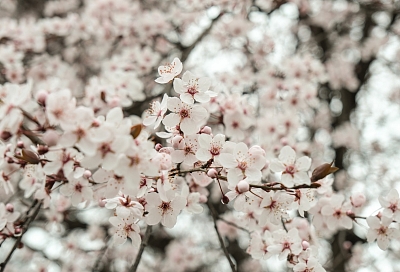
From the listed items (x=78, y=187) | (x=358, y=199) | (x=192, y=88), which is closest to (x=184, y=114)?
(x=192, y=88)

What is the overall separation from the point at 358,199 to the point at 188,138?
0.81m

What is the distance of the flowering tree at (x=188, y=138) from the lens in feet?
3.87

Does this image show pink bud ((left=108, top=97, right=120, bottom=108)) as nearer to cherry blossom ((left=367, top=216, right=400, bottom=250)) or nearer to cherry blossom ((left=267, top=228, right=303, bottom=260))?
cherry blossom ((left=267, top=228, right=303, bottom=260))

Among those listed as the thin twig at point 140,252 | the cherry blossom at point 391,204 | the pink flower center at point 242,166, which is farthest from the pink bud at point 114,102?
the cherry blossom at point 391,204

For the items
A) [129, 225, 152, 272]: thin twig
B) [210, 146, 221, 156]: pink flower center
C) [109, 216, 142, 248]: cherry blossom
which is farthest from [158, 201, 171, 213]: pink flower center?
[129, 225, 152, 272]: thin twig

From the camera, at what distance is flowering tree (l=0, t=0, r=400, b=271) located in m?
1.18

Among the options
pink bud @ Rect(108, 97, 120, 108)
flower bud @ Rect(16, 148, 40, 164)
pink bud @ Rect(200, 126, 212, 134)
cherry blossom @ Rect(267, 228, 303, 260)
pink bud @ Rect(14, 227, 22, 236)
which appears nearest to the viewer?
flower bud @ Rect(16, 148, 40, 164)

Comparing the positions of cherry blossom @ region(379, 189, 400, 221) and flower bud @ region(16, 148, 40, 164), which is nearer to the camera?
flower bud @ region(16, 148, 40, 164)

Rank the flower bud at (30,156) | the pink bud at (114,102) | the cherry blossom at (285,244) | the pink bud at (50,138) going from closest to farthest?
the pink bud at (50,138)
the flower bud at (30,156)
the cherry blossom at (285,244)
the pink bud at (114,102)

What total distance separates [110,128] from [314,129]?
15.0ft

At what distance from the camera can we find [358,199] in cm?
166

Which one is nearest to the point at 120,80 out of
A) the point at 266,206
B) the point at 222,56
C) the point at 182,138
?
the point at 182,138

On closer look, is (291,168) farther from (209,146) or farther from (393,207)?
(393,207)

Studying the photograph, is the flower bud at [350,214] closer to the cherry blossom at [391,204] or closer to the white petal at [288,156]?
the cherry blossom at [391,204]
